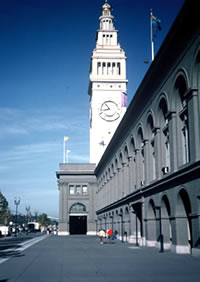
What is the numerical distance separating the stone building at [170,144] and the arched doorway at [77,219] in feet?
134

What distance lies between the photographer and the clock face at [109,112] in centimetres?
8731

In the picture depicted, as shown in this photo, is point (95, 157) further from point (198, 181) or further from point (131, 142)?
point (198, 181)

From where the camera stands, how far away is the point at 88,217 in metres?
82.9

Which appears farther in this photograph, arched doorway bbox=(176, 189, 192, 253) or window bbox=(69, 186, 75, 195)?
window bbox=(69, 186, 75, 195)

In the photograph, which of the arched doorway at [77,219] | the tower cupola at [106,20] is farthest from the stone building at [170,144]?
the tower cupola at [106,20]

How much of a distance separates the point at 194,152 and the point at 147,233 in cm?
1265

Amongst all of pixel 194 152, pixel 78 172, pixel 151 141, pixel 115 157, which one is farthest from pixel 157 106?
pixel 78 172

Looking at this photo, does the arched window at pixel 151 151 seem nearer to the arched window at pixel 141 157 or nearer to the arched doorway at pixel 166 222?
the arched window at pixel 141 157

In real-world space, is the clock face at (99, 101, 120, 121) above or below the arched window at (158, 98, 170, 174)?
above

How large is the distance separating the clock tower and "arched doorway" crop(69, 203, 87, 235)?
428 inches

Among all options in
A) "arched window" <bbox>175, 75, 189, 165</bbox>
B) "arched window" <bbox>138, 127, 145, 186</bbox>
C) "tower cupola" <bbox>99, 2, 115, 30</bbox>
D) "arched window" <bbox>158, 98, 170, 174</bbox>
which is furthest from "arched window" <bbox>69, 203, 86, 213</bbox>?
"arched window" <bbox>175, 75, 189, 165</bbox>

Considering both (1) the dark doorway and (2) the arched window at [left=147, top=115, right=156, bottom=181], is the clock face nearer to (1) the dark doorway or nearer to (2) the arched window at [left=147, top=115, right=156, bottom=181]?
(1) the dark doorway

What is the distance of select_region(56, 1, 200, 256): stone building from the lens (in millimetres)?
22688

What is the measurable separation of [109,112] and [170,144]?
60.5 meters
